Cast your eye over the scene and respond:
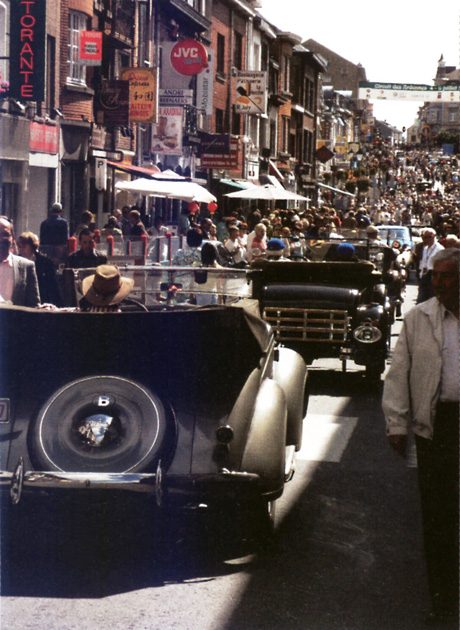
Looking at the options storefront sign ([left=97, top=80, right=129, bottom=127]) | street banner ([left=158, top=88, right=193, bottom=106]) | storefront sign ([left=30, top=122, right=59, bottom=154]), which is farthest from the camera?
street banner ([left=158, top=88, right=193, bottom=106])

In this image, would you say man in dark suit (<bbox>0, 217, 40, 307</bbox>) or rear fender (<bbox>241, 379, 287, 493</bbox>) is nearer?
rear fender (<bbox>241, 379, 287, 493</bbox>)

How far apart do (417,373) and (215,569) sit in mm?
1571

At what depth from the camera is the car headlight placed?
11836 mm

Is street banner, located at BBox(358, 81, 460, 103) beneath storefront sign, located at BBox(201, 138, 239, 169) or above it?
above

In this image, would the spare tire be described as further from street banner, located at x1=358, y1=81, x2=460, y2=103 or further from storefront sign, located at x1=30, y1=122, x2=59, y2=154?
street banner, located at x1=358, y1=81, x2=460, y2=103

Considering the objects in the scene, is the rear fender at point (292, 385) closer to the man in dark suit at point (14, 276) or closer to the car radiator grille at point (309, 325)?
the man in dark suit at point (14, 276)

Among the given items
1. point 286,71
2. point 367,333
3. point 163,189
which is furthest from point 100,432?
point 286,71

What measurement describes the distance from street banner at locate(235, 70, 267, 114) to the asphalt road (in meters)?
38.8

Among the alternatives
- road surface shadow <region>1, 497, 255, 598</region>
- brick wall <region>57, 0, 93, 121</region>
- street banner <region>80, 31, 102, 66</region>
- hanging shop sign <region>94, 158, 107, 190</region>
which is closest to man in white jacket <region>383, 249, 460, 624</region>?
road surface shadow <region>1, 497, 255, 598</region>

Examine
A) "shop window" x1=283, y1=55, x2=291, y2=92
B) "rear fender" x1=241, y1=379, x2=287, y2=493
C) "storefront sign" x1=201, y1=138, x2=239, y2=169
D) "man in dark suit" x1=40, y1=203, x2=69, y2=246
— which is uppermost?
"shop window" x1=283, y1=55, x2=291, y2=92

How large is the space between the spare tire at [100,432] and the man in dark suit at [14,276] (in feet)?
11.1

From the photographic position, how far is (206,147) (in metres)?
40.5

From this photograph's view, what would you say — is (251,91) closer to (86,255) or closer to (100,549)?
(86,255)

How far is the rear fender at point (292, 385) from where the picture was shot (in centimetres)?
666
